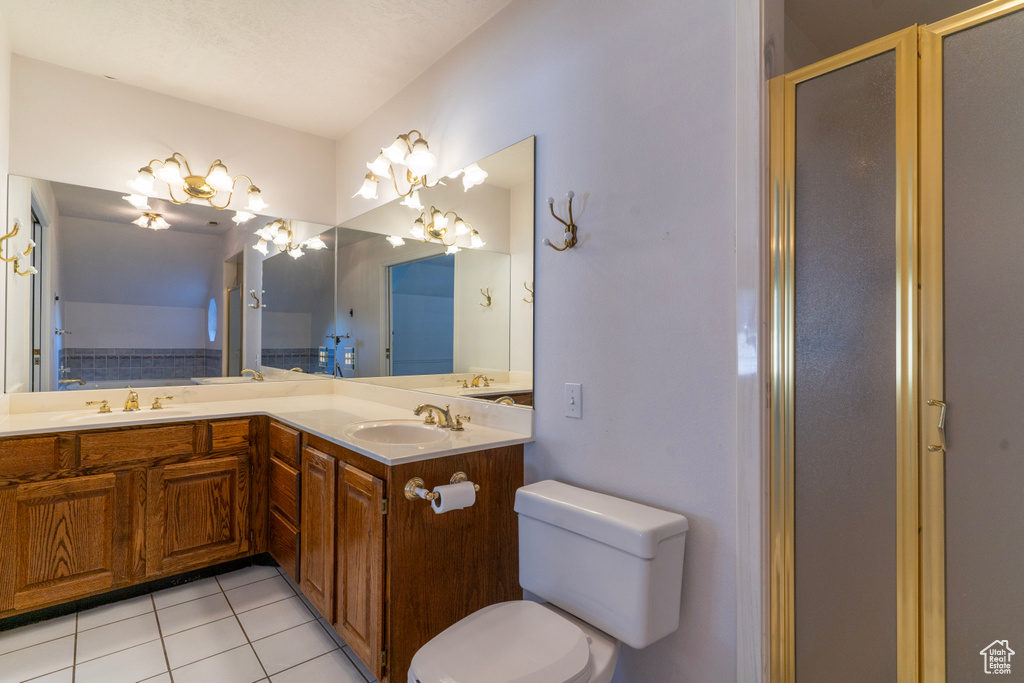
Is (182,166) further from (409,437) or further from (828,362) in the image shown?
(828,362)

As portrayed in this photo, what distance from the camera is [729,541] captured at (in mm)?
1305

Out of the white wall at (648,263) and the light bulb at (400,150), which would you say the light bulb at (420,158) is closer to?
the light bulb at (400,150)

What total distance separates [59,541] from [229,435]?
72 cm

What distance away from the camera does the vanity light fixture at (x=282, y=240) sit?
10.3ft

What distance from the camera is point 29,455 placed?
2016 millimetres

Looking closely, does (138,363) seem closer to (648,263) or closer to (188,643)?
(188,643)

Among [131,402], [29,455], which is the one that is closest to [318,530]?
[29,455]

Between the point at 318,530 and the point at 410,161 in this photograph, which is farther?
the point at 410,161

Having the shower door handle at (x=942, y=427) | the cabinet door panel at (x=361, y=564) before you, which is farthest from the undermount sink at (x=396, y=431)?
the shower door handle at (x=942, y=427)

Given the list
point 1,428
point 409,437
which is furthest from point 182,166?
point 409,437

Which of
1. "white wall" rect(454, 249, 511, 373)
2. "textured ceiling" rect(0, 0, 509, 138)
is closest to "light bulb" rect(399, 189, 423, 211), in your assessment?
"white wall" rect(454, 249, 511, 373)

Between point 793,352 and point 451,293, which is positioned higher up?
point 451,293

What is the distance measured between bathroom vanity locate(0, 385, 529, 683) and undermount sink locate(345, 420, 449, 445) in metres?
0.16

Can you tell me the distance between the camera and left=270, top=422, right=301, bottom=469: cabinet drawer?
224 centimetres
